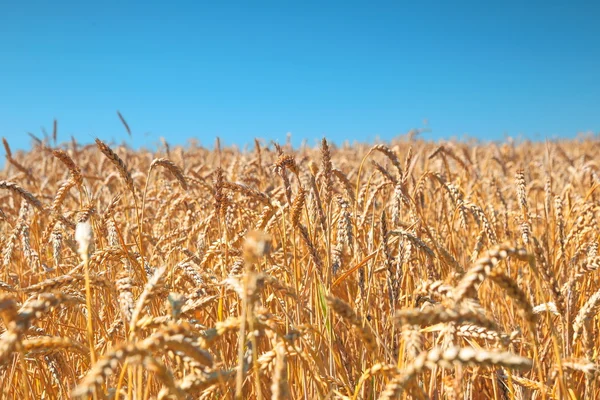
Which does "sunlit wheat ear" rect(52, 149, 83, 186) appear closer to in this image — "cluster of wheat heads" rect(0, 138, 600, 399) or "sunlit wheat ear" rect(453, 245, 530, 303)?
"cluster of wheat heads" rect(0, 138, 600, 399)

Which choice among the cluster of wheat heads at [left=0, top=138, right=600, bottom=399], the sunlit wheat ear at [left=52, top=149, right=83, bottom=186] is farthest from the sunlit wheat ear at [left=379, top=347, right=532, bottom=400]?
the sunlit wheat ear at [left=52, top=149, right=83, bottom=186]

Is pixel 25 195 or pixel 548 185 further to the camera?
pixel 548 185

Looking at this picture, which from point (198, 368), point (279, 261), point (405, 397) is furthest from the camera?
point (279, 261)

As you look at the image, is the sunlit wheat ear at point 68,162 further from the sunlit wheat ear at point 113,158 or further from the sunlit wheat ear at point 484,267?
the sunlit wheat ear at point 484,267

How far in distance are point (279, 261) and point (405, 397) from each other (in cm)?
96

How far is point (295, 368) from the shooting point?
4.77 feet

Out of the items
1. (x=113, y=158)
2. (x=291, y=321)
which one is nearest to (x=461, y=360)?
(x=291, y=321)

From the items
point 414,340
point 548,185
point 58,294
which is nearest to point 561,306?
point 414,340

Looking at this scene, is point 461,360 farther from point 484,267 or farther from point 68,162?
point 68,162

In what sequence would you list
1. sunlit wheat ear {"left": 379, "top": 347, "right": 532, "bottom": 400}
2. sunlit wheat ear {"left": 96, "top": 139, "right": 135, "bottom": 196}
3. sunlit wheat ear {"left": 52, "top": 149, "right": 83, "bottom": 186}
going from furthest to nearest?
sunlit wheat ear {"left": 52, "top": 149, "right": 83, "bottom": 186}, sunlit wheat ear {"left": 96, "top": 139, "right": 135, "bottom": 196}, sunlit wheat ear {"left": 379, "top": 347, "right": 532, "bottom": 400}

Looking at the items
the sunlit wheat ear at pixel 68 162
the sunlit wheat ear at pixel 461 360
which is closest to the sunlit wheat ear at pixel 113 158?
the sunlit wheat ear at pixel 68 162

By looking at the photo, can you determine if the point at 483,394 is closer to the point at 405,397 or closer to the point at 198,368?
the point at 405,397

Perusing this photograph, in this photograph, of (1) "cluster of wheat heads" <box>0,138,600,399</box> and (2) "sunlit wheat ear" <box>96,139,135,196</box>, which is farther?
(2) "sunlit wheat ear" <box>96,139,135,196</box>

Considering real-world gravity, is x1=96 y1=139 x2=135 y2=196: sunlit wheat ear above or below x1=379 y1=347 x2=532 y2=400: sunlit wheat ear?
above
